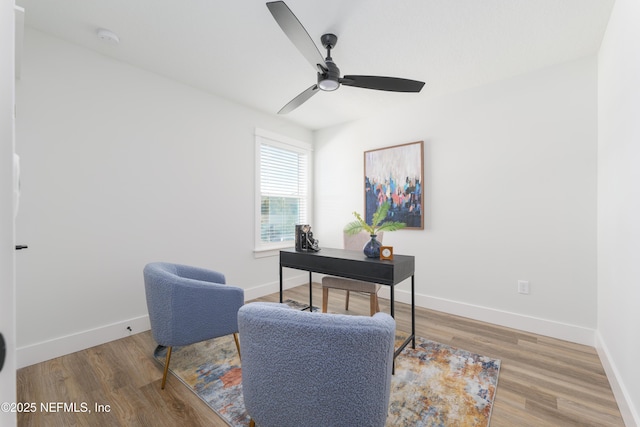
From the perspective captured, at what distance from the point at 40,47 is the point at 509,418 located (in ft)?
13.3

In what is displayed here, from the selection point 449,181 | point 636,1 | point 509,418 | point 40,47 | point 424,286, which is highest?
point 40,47

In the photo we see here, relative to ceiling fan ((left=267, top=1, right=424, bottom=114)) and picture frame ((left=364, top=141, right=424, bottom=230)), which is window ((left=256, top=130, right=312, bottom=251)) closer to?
picture frame ((left=364, top=141, right=424, bottom=230))

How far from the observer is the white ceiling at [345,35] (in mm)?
1890

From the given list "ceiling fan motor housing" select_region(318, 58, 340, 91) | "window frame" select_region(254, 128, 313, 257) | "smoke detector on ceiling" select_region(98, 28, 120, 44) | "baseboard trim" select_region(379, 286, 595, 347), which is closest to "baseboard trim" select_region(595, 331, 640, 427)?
"baseboard trim" select_region(379, 286, 595, 347)

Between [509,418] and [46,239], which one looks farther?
[46,239]

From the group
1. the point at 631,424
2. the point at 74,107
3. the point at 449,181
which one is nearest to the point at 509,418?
the point at 631,424

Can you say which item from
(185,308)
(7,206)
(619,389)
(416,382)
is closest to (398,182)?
(416,382)

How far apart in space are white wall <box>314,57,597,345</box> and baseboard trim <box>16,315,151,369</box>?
2948mm

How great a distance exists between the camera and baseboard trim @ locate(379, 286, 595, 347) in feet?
7.97

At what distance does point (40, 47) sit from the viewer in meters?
2.14

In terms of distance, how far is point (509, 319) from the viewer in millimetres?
2756

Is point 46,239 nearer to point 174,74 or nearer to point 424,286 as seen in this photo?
point 174,74

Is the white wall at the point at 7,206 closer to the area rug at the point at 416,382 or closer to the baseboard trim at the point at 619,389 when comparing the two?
the area rug at the point at 416,382

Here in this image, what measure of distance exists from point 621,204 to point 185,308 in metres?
2.78
